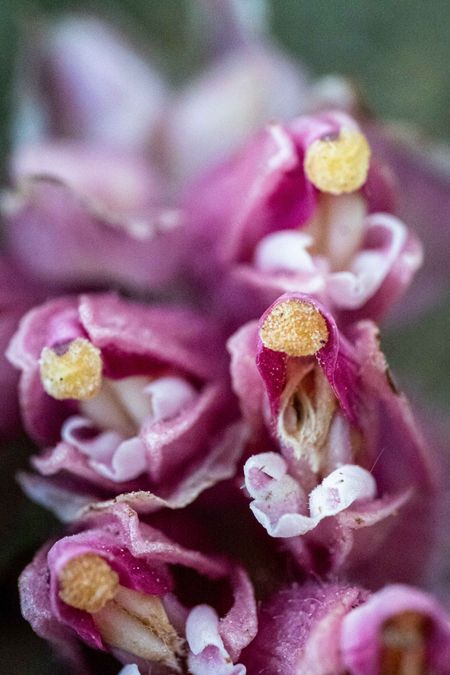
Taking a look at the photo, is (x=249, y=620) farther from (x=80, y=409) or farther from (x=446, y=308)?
(x=446, y=308)

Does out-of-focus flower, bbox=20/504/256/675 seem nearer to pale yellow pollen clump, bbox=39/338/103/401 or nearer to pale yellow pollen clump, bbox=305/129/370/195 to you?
pale yellow pollen clump, bbox=39/338/103/401

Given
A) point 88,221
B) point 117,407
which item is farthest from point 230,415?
point 88,221

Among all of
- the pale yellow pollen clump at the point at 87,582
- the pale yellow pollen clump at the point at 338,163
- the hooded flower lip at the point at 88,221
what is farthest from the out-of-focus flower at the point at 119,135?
the pale yellow pollen clump at the point at 87,582

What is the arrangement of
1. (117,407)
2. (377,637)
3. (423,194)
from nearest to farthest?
1. (377,637)
2. (117,407)
3. (423,194)

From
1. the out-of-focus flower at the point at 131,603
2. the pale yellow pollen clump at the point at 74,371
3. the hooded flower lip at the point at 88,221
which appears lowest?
the out-of-focus flower at the point at 131,603

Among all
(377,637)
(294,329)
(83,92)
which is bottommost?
(377,637)

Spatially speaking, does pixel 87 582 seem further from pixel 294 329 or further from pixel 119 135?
pixel 119 135

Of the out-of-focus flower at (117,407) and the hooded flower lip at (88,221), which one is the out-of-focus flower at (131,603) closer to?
the out-of-focus flower at (117,407)

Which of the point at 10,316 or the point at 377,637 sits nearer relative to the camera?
the point at 377,637
